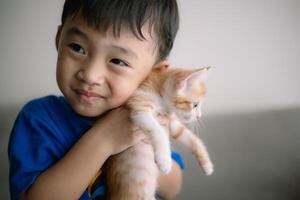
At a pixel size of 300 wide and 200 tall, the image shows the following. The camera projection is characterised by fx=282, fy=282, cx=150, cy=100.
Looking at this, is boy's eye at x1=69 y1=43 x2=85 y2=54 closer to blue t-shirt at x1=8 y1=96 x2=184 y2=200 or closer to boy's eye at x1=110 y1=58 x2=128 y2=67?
boy's eye at x1=110 y1=58 x2=128 y2=67

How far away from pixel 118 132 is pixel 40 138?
0.60 feet

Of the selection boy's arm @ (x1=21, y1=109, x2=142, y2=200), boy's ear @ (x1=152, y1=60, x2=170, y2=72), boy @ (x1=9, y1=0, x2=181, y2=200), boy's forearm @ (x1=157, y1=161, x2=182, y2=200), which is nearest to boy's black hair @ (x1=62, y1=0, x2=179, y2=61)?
boy @ (x1=9, y1=0, x2=181, y2=200)

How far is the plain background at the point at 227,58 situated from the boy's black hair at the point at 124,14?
1.69 ft

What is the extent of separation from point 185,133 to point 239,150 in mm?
458

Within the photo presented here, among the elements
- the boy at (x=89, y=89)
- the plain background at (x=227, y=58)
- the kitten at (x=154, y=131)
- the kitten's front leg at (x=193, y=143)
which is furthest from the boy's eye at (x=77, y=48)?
the plain background at (x=227, y=58)

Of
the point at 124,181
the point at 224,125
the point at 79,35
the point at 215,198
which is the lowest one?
the point at 215,198

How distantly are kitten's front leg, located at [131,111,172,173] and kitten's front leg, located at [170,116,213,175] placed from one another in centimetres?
16

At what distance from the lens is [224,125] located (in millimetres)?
1178

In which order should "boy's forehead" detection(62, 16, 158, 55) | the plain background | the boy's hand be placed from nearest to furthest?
"boy's forehead" detection(62, 16, 158, 55) → the boy's hand → the plain background

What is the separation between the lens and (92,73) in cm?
60

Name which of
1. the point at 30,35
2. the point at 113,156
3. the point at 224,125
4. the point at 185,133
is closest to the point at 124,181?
the point at 113,156

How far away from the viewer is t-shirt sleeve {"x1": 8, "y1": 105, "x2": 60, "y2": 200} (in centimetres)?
61

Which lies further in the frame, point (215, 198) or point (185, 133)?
point (215, 198)

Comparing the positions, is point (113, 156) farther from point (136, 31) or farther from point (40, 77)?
point (40, 77)
